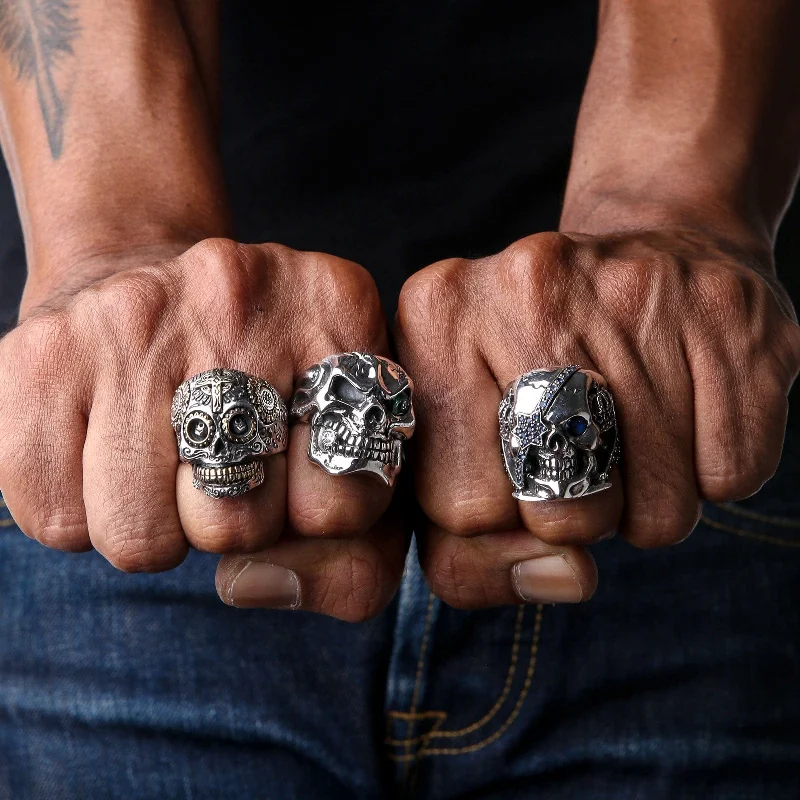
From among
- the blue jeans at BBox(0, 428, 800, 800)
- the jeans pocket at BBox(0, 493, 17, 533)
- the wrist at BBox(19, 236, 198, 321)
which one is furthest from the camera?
the jeans pocket at BBox(0, 493, 17, 533)

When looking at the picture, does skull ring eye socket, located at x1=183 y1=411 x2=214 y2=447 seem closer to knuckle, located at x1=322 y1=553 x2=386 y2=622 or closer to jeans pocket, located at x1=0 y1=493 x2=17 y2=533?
knuckle, located at x1=322 y1=553 x2=386 y2=622

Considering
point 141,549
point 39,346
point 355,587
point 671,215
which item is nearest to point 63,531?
point 141,549

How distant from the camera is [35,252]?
1246mm

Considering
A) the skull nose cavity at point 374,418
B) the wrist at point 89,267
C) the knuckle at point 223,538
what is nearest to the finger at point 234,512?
the knuckle at point 223,538

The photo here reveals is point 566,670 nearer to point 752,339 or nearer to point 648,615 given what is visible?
point 648,615

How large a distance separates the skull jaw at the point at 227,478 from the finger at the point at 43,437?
0.15 metres

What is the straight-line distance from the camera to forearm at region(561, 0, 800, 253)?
4.22 ft

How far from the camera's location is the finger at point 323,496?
936 mm

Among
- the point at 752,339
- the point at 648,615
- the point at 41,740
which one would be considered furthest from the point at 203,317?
the point at 648,615

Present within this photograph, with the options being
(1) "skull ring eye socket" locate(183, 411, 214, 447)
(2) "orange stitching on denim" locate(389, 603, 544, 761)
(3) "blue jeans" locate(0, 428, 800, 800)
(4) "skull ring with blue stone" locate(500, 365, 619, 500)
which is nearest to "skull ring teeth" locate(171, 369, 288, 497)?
(1) "skull ring eye socket" locate(183, 411, 214, 447)

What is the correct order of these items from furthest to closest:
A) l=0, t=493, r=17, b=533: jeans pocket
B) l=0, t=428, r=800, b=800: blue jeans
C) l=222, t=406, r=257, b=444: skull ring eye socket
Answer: l=0, t=493, r=17, b=533: jeans pocket → l=0, t=428, r=800, b=800: blue jeans → l=222, t=406, r=257, b=444: skull ring eye socket

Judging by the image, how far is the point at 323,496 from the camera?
0.94 m

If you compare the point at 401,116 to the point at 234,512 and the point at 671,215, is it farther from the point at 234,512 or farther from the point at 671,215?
the point at 234,512

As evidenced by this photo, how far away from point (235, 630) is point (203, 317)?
28.5 inches
